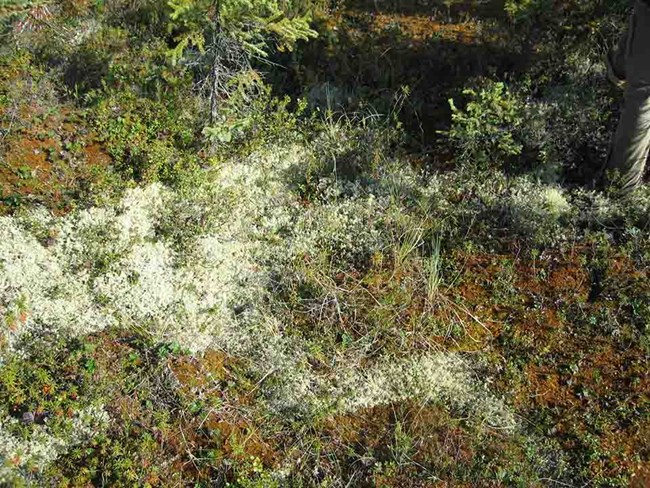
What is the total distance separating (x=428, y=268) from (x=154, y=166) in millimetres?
3738

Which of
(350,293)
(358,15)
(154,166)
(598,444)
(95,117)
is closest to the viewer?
(598,444)

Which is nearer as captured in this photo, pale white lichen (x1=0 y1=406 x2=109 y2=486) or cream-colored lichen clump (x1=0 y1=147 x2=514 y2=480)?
pale white lichen (x1=0 y1=406 x2=109 y2=486)

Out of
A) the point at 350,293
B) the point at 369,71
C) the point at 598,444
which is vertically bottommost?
the point at 598,444

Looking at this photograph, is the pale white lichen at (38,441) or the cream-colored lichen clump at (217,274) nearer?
the pale white lichen at (38,441)

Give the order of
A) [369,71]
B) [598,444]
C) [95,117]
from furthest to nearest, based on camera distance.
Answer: [369,71]
[95,117]
[598,444]

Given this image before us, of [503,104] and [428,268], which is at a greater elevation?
[503,104]

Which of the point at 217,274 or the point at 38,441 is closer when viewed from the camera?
the point at 38,441

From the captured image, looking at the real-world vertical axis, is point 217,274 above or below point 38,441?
above

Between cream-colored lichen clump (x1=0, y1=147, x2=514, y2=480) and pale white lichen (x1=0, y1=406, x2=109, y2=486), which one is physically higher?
cream-colored lichen clump (x1=0, y1=147, x2=514, y2=480)

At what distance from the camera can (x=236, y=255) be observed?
7.52m

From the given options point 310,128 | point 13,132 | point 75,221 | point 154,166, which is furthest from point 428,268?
point 13,132

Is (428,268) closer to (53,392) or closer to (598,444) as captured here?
(598,444)

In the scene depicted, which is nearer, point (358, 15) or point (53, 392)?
point (53, 392)

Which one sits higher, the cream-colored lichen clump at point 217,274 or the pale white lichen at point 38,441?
the cream-colored lichen clump at point 217,274
